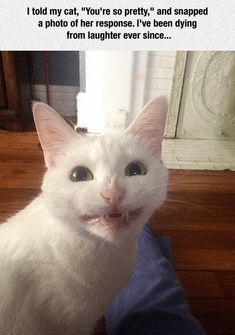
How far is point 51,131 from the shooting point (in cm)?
38

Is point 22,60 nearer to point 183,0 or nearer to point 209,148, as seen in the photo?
point 209,148

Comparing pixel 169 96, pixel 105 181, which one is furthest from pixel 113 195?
pixel 169 96

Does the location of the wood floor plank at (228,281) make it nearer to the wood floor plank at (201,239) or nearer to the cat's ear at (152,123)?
the wood floor plank at (201,239)

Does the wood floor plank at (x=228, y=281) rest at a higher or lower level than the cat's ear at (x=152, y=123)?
lower

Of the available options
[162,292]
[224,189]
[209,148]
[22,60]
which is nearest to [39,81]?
[22,60]

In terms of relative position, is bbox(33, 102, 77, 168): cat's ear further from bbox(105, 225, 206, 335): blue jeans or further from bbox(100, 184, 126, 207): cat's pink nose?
bbox(105, 225, 206, 335): blue jeans

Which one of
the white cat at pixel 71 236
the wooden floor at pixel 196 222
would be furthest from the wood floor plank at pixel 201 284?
the white cat at pixel 71 236

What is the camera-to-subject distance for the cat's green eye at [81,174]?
0.35 meters

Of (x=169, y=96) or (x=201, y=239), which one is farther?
(x=169, y=96)

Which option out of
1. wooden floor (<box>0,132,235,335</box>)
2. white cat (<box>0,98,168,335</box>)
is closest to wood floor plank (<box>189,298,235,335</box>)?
wooden floor (<box>0,132,235,335</box>)

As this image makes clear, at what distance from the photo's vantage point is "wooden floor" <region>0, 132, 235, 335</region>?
2.18ft

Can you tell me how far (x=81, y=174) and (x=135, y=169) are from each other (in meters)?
0.06

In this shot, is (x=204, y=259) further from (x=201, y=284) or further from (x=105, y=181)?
(x=105, y=181)

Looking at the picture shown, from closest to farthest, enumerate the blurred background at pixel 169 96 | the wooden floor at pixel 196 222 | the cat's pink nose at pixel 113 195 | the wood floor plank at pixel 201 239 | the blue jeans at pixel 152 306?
1. the cat's pink nose at pixel 113 195
2. the blue jeans at pixel 152 306
3. the wooden floor at pixel 196 222
4. the wood floor plank at pixel 201 239
5. the blurred background at pixel 169 96
